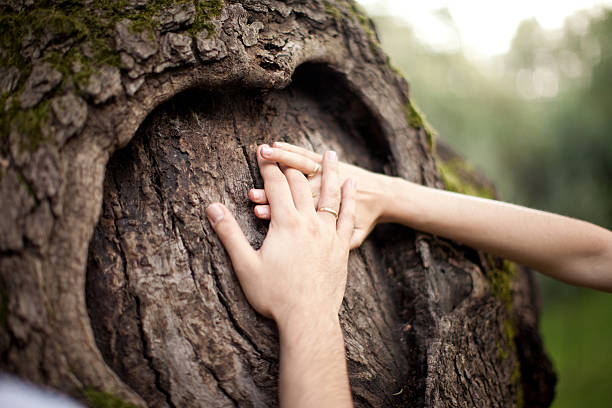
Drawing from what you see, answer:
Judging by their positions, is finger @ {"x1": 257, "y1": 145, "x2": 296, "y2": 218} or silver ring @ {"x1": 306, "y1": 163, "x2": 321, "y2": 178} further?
silver ring @ {"x1": 306, "y1": 163, "x2": 321, "y2": 178}

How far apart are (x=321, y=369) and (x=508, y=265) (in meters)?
1.50

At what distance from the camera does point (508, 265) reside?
2127mm

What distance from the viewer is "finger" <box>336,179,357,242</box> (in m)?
1.52

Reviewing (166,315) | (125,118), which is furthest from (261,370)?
(125,118)

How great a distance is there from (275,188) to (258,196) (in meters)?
0.08

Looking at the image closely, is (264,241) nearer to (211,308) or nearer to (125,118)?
(211,308)

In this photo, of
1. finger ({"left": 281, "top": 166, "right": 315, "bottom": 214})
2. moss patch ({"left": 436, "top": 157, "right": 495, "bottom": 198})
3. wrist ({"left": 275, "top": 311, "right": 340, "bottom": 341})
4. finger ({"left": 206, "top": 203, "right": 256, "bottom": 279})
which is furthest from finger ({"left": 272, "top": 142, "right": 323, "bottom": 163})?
moss patch ({"left": 436, "top": 157, "right": 495, "bottom": 198})

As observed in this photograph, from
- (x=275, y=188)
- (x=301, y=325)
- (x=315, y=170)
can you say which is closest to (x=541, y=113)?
(x=315, y=170)

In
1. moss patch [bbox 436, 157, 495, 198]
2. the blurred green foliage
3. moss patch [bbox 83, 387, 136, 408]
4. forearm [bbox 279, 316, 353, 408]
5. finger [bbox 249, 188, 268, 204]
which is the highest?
the blurred green foliage

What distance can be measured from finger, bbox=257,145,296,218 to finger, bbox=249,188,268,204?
2cm

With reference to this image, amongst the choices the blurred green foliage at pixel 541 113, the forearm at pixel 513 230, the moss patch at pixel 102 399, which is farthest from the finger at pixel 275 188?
the blurred green foliage at pixel 541 113

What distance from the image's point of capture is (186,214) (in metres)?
1.36

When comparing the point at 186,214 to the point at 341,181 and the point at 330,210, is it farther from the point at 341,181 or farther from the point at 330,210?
the point at 341,181

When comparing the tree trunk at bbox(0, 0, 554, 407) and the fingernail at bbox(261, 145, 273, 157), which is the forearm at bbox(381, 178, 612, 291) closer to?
the tree trunk at bbox(0, 0, 554, 407)
